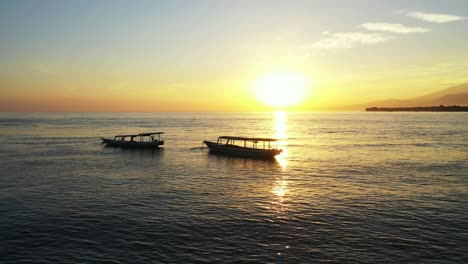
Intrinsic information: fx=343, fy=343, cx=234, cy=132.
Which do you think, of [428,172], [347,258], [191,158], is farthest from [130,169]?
[428,172]

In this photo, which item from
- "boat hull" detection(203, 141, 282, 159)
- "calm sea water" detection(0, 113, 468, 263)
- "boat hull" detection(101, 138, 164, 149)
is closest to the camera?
"calm sea water" detection(0, 113, 468, 263)

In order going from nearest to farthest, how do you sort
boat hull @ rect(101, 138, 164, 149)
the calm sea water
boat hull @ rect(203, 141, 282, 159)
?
1. the calm sea water
2. boat hull @ rect(203, 141, 282, 159)
3. boat hull @ rect(101, 138, 164, 149)

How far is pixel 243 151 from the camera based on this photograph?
7300cm

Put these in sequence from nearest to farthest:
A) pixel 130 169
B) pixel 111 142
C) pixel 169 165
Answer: pixel 130 169 → pixel 169 165 → pixel 111 142

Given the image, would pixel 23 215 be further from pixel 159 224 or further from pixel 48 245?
pixel 159 224

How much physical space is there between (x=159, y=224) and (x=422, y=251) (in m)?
19.8

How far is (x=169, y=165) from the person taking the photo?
201 ft

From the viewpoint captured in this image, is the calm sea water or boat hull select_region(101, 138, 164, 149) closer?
the calm sea water

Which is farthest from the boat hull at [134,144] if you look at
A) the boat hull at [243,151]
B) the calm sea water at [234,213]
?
the calm sea water at [234,213]

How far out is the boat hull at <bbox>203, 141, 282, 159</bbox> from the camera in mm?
69125

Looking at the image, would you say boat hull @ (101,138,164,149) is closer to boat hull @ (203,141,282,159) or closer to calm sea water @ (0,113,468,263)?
boat hull @ (203,141,282,159)

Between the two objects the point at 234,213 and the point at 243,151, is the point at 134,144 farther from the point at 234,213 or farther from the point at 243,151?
the point at 234,213

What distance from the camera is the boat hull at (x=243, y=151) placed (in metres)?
69.1

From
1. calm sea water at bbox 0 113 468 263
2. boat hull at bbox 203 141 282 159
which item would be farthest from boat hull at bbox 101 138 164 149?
calm sea water at bbox 0 113 468 263
